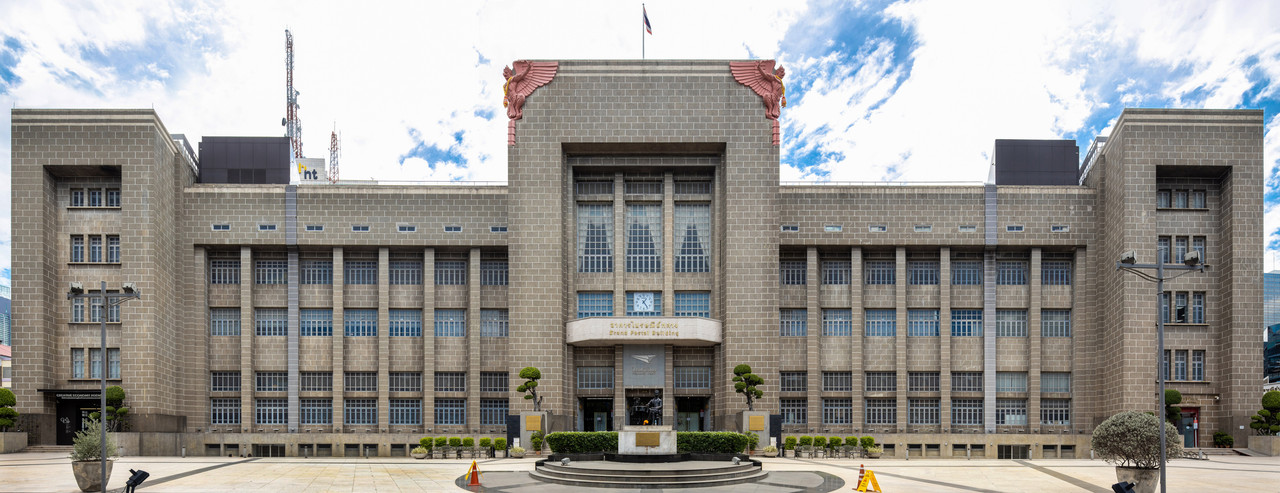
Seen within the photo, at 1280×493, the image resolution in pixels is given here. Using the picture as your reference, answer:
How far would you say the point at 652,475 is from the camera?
34.6 m

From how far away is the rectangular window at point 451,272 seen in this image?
58.6 metres

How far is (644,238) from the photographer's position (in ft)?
188

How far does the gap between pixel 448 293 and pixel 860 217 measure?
27.0 m

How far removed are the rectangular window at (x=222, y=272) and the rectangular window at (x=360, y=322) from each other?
298 inches

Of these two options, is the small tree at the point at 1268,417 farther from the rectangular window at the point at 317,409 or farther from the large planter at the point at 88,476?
the large planter at the point at 88,476

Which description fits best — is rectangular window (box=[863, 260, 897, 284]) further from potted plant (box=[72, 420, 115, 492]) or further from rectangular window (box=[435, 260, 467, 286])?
potted plant (box=[72, 420, 115, 492])

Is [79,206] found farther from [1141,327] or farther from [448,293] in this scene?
[1141,327]

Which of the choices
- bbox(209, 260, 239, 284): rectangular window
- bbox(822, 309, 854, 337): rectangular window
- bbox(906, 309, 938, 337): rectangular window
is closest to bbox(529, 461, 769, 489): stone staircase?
bbox(822, 309, 854, 337): rectangular window

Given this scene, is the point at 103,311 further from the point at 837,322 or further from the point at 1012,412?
the point at 1012,412

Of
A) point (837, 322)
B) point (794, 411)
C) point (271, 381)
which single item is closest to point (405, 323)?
point (271, 381)

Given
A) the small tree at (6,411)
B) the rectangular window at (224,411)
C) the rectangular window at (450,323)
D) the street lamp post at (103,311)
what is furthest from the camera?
the rectangular window at (450,323)

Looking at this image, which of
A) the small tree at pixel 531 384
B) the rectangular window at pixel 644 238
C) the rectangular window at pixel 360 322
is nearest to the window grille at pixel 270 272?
the rectangular window at pixel 360 322

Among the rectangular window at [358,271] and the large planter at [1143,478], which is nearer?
the large planter at [1143,478]

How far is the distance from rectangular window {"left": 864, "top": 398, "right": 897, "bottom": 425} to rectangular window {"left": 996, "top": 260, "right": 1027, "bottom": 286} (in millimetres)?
10648
